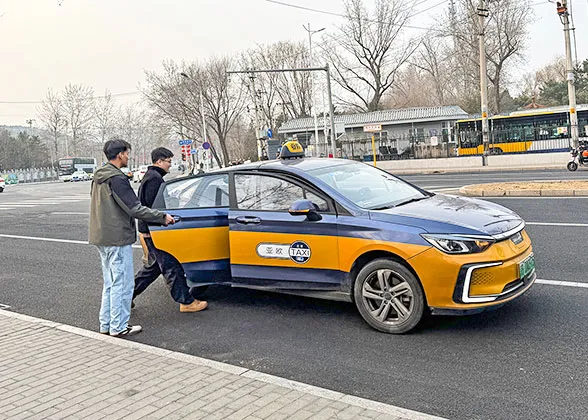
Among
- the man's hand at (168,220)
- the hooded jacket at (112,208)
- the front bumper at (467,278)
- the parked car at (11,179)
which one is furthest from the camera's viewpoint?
the parked car at (11,179)

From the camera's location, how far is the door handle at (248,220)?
5859mm

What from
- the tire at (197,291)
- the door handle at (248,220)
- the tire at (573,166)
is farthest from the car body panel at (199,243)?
the tire at (573,166)

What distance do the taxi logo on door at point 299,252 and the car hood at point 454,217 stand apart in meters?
0.75

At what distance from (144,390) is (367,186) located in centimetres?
307

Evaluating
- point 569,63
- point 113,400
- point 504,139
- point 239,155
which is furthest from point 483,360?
point 239,155

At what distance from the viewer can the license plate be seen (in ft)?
16.4

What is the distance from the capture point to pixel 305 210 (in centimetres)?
538

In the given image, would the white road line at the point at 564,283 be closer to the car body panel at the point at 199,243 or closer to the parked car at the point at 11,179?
the car body panel at the point at 199,243

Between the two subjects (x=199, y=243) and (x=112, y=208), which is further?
(x=199, y=243)

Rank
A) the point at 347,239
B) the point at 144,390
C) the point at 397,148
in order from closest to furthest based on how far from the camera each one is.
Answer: the point at 144,390
the point at 347,239
the point at 397,148

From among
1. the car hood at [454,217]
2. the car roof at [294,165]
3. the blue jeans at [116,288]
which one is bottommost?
the blue jeans at [116,288]

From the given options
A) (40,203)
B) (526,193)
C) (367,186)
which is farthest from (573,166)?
(40,203)

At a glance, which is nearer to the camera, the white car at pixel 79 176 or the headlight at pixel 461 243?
the headlight at pixel 461 243

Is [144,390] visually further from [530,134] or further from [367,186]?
[530,134]
